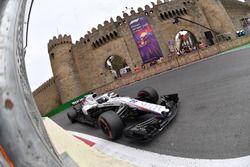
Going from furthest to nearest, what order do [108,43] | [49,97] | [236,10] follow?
[236,10] < [49,97] < [108,43]

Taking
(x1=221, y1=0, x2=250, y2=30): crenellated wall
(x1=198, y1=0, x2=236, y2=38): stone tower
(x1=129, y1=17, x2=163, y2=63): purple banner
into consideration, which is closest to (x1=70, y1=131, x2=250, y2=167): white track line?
(x1=129, y1=17, x2=163, y2=63): purple banner

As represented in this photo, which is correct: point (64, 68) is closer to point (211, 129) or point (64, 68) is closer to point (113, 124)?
point (113, 124)

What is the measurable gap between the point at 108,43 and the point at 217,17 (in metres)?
16.1

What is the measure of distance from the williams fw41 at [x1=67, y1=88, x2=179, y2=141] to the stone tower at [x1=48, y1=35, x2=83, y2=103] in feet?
66.4

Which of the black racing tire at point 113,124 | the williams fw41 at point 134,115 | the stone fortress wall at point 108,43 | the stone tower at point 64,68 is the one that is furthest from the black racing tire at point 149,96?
the stone tower at point 64,68

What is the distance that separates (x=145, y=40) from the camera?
23781 mm

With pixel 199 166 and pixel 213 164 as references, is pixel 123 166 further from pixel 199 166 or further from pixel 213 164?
pixel 213 164

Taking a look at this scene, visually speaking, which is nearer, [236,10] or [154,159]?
[154,159]

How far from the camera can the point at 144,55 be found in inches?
913

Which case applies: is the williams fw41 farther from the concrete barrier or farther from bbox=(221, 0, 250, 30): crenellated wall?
bbox=(221, 0, 250, 30): crenellated wall

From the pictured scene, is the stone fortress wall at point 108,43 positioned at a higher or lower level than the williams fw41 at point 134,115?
higher

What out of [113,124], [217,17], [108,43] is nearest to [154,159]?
[113,124]

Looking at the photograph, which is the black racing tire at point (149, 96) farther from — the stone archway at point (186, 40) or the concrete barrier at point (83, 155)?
the stone archway at point (186, 40)

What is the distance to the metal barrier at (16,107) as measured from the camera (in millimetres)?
612
